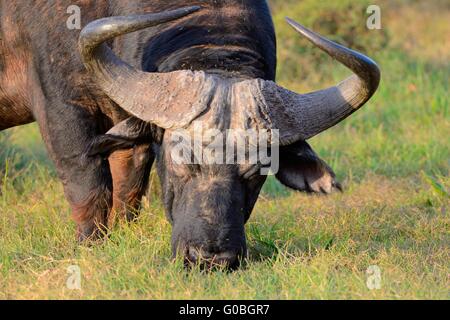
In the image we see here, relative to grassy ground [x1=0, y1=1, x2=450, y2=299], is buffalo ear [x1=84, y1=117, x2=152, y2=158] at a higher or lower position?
higher

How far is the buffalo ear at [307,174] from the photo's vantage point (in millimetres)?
5996

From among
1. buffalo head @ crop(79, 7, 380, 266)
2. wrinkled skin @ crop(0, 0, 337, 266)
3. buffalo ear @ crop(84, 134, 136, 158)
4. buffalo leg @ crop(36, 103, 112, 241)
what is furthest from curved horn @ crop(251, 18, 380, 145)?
buffalo leg @ crop(36, 103, 112, 241)

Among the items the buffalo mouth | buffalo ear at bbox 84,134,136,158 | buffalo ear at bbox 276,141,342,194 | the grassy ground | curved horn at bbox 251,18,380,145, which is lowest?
the grassy ground

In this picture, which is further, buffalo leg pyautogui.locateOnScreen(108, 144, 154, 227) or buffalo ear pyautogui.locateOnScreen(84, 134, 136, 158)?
buffalo leg pyautogui.locateOnScreen(108, 144, 154, 227)

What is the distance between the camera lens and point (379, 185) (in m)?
8.32

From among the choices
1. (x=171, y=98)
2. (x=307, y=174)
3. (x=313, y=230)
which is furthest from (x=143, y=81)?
(x=313, y=230)

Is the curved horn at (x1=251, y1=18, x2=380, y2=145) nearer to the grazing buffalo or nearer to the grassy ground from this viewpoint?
the grazing buffalo

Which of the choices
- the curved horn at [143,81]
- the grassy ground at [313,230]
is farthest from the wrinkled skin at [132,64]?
the grassy ground at [313,230]

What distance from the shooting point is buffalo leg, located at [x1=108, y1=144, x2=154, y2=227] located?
697 cm

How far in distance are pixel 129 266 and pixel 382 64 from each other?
22.2 feet

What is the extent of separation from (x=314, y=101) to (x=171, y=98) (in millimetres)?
834

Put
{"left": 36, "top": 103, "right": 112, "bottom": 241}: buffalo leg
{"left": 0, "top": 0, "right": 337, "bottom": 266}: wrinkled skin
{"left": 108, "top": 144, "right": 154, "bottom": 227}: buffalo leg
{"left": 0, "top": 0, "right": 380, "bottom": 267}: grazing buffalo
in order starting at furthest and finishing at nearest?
{"left": 108, "top": 144, "right": 154, "bottom": 227}: buffalo leg < {"left": 36, "top": 103, "right": 112, "bottom": 241}: buffalo leg < {"left": 0, "top": 0, "right": 337, "bottom": 266}: wrinkled skin < {"left": 0, "top": 0, "right": 380, "bottom": 267}: grazing buffalo

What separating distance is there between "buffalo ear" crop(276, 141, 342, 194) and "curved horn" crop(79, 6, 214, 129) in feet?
2.48

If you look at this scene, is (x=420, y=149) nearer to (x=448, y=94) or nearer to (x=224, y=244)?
(x=448, y=94)
